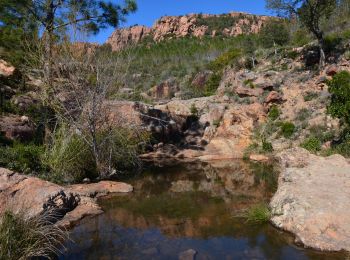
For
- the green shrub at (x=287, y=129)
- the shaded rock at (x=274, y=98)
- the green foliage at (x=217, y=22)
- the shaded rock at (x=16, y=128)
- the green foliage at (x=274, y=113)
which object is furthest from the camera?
the green foliage at (x=217, y=22)

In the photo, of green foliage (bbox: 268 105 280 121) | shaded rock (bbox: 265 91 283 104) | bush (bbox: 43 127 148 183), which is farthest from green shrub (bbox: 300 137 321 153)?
bush (bbox: 43 127 148 183)

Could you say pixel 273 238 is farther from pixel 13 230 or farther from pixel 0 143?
pixel 0 143

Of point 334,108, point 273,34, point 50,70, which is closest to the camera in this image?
point 50,70

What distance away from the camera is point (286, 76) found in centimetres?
2545

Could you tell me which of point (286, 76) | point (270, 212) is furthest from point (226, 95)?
point (270, 212)

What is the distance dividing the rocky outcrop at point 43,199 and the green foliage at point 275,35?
120ft

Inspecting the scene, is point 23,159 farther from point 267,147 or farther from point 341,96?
point 267,147

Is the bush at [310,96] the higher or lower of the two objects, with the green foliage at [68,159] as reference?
higher

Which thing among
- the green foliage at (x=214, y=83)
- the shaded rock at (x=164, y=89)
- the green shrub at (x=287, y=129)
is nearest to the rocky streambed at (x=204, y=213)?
the green shrub at (x=287, y=129)

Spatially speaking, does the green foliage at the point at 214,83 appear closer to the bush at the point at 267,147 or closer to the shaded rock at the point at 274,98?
the shaded rock at the point at 274,98

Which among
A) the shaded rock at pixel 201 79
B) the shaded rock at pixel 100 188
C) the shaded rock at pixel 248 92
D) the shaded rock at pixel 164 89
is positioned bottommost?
the shaded rock at pixel 100 188

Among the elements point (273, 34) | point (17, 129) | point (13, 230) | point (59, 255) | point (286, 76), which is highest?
point (273, 34)

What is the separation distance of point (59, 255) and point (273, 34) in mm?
39868

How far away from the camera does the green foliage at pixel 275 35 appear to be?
139 feet
